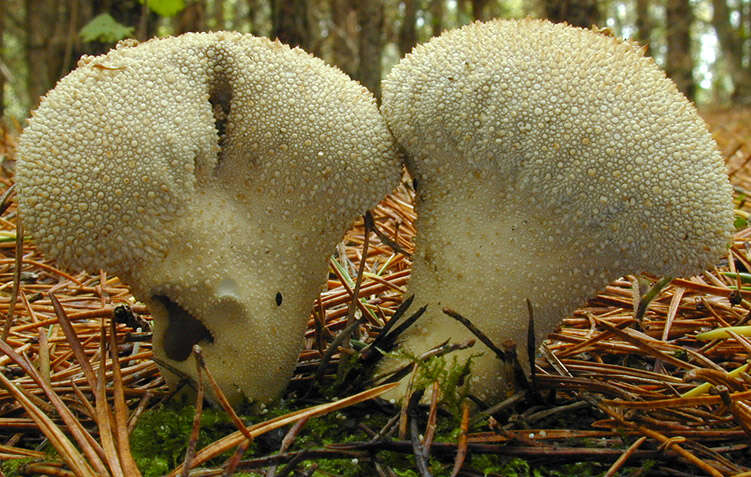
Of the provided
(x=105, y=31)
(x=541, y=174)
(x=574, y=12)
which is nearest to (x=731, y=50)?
(x=574, y=12)

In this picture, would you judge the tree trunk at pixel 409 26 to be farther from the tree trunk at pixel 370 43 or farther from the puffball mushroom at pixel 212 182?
the puffball mushroom at pixel 212 182

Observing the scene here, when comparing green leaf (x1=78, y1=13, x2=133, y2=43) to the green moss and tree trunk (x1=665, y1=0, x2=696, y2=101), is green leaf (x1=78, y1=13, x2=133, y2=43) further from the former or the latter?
tree trunk (x1=665, y1=0, x2=696, y2=101)

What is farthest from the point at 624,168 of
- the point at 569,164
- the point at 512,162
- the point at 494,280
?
the point at 494,280

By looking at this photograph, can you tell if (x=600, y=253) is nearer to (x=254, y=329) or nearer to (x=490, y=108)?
(x=490, y=108)

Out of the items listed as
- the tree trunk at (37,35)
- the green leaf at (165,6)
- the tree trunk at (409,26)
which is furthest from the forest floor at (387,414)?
the tree trunk at (37,35)

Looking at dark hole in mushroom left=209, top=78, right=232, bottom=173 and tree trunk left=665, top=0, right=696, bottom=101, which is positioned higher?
dark hole in mushroom left=209, top=78, right=232, bottom=173

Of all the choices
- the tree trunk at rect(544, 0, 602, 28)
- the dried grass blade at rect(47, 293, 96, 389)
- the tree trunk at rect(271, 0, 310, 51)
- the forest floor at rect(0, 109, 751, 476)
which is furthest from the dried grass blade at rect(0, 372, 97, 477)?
the tree trunk at rect(544, 0, 602, 28)
